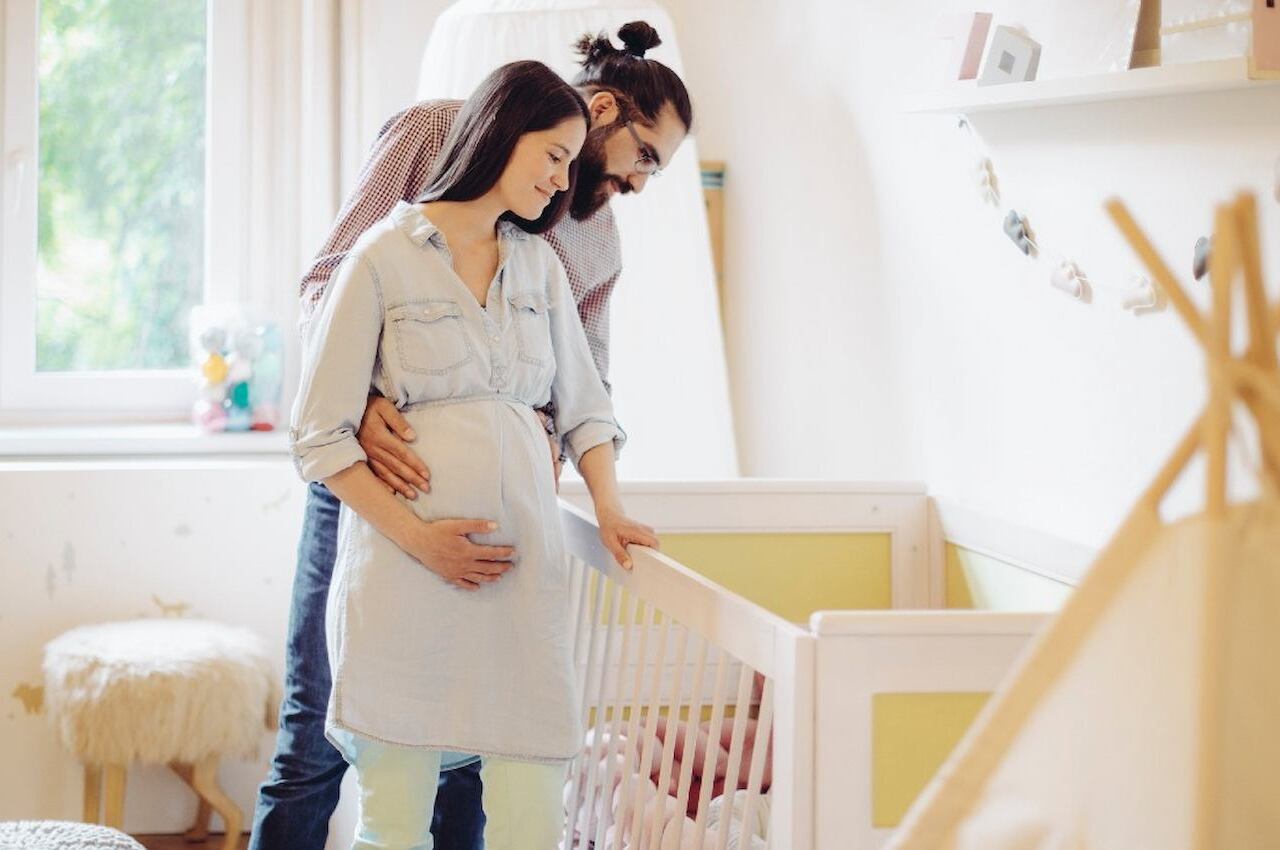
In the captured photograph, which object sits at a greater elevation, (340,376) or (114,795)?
(340,376)

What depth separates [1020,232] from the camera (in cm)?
184

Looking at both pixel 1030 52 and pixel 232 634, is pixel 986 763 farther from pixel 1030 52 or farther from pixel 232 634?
pixel 232 634

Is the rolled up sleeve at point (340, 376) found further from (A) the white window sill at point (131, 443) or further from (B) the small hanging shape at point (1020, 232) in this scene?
(A) the white window sill at point (131, 443)

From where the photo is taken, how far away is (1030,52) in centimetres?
174

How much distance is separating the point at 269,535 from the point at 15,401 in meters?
0.68

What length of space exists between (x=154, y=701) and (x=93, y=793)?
0.27 m

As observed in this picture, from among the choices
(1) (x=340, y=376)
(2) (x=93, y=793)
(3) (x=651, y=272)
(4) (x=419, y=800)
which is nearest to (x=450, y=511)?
(1) (x=340, y=376)

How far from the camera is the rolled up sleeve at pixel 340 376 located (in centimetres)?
133

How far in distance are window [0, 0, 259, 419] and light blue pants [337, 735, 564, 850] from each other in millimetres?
1697

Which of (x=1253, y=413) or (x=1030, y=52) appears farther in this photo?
(x=1030, y=52)

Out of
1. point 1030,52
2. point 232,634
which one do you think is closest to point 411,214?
point 1030,52

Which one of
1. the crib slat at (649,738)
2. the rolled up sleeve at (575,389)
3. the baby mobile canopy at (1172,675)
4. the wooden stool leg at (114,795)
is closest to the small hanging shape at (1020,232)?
the rolled up sleeve at (575,389)

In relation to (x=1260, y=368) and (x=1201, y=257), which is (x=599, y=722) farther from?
(x=1260, y=368)

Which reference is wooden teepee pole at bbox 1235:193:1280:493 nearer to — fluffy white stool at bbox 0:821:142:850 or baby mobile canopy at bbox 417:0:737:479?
fluffy white stool at bbox 0:821:142:850
